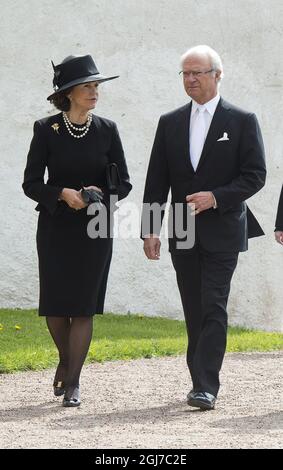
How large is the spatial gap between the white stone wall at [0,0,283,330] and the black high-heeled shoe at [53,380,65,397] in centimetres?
452

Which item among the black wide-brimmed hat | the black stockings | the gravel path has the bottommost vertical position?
the gravel path

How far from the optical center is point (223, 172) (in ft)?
23.0

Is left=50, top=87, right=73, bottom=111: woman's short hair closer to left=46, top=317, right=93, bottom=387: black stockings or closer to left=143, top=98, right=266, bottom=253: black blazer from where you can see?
left=143, top=98, right=266, bottom=253: black blazer

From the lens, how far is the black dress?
23.7 feet

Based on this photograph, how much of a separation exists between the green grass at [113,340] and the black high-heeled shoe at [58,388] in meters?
1.16

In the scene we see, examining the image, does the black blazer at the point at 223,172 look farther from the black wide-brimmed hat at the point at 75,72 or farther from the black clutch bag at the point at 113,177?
the black wide-brimmed hat at the point at 75,72

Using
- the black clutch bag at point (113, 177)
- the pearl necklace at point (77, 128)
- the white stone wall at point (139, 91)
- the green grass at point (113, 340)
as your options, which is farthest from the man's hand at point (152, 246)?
the white stone wall at point (139, 91)

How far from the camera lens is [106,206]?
7230 millimetres

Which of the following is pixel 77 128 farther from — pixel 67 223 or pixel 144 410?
pixel 144 410

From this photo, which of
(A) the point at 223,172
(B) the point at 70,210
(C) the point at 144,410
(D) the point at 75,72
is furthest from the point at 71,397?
(D) the point at 75,72

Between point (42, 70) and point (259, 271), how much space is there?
113 inches

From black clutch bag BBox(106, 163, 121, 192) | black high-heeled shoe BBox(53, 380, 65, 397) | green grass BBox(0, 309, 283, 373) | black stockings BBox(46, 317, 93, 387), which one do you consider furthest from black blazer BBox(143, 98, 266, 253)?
green grass BBox(0, 309, 283, 373)

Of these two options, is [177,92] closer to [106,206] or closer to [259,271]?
[259,271]

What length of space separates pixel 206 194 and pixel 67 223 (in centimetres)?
87
